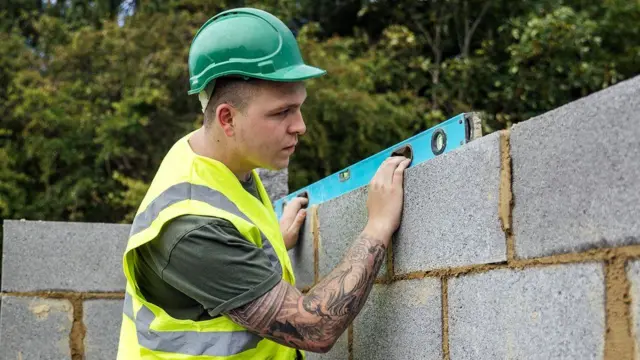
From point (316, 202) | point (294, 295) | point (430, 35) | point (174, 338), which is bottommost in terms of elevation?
point (174, 338)

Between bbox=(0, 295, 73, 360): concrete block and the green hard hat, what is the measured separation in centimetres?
195

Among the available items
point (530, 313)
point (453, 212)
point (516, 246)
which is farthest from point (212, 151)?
point (530, 313)

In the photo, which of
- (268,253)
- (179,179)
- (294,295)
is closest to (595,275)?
(294,295)

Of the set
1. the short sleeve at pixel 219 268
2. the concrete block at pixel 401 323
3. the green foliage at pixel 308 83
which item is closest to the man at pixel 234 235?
the short sleeve at pixel 219 268

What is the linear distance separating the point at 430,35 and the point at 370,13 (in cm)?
103

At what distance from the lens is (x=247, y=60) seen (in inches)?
87.7

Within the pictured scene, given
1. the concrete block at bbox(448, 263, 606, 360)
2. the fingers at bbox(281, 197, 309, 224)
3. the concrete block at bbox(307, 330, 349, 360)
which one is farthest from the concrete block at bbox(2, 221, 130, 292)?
the concrete block at bbox(448, 263, 606, 360)

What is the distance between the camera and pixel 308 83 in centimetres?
946

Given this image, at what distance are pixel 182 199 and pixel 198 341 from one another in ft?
1.41

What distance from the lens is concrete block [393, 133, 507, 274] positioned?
1.90m

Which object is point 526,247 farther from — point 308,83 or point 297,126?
point 308,83

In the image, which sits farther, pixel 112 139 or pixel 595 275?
pixel 112 139

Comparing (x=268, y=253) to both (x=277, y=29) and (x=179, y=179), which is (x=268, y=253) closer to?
(x=179, y=179)

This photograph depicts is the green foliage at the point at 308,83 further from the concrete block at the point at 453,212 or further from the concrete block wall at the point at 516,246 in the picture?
the concrete block at the point at 453,212
